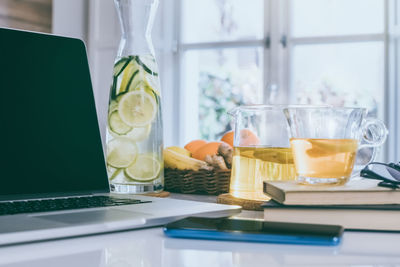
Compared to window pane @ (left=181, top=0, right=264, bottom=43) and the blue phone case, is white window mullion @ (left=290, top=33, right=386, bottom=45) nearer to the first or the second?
window pane @ (left=181, top=0, right=264, bottom=43)

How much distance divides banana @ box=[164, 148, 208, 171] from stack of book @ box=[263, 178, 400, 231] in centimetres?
42

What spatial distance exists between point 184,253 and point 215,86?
3293 mm

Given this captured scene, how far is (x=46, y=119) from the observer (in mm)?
814

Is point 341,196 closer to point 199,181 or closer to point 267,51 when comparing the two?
point 199,181

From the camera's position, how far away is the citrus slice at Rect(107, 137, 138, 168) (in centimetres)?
88

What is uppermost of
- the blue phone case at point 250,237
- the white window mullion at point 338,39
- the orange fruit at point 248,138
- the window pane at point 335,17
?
the window pane at point 335,17

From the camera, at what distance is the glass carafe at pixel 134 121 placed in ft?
2.90

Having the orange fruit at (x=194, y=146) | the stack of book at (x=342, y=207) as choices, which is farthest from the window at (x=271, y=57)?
the stack of book at (x=342, y=207)

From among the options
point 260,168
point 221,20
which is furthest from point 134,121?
point 221,20

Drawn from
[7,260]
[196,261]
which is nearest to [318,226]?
Answer: [196,261]

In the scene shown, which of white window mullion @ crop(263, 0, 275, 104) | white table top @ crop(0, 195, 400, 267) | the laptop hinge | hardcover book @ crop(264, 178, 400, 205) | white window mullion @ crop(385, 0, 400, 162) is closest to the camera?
white table top @ crop(0, 195, 400, 267)

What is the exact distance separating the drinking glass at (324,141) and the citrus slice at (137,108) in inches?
11.5

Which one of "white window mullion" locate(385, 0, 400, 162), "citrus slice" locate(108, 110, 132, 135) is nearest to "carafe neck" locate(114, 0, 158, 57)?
"citrus slice" locate(108, 110, 132, 135)

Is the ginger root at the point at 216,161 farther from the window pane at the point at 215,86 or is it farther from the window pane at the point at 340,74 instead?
the window pane at the point at 215,86
